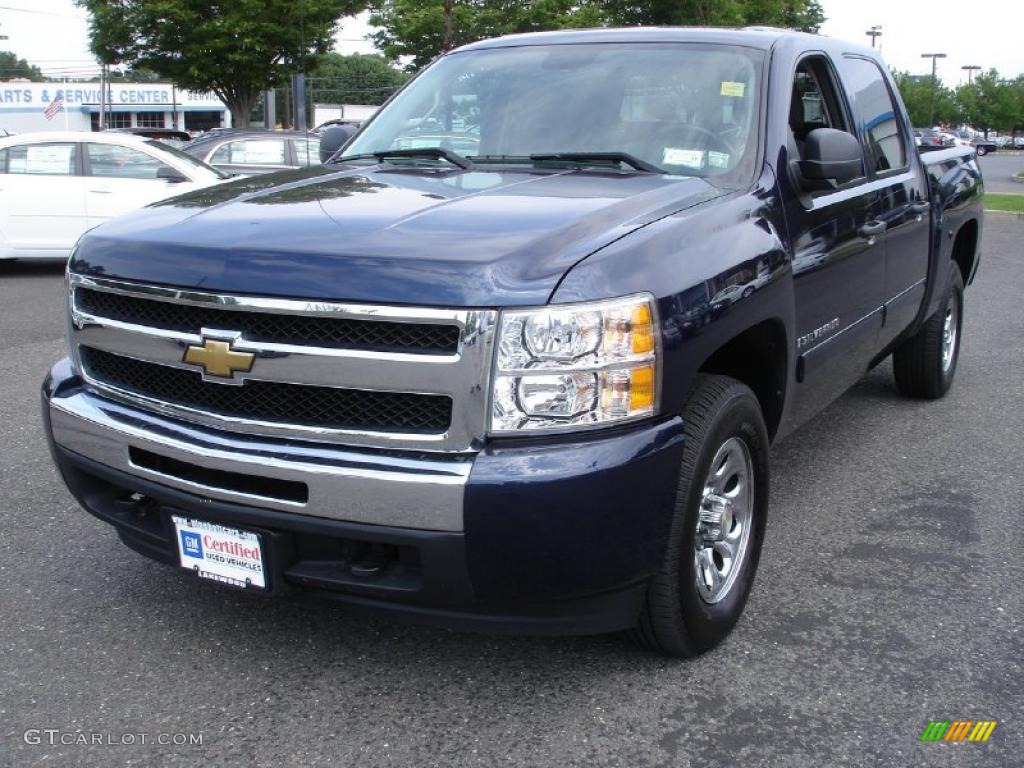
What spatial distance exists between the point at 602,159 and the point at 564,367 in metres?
1.32

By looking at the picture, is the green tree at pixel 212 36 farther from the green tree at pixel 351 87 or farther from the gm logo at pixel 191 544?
the gm logo at pixel 191 544

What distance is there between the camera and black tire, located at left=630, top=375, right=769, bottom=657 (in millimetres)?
2811

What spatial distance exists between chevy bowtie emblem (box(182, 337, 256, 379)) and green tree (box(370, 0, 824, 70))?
88.6 ft

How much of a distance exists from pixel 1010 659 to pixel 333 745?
2.00 metres

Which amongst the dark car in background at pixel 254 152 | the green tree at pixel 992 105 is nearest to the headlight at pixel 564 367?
the dark car in background at pixel 254 152

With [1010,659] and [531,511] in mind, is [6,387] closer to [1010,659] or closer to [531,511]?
[531,511]

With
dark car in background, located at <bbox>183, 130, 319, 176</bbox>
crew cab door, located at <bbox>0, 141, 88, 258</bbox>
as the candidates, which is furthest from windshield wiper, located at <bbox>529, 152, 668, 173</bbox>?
dark car in background, located at <bbox>183, 130, 319, 176</bbox>

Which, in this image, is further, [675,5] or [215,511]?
[675,5]

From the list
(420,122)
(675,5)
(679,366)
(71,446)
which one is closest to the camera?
(679,366)

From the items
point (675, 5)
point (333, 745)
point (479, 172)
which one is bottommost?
point (333, 745)

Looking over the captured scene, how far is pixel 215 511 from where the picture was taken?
2762 millimetres

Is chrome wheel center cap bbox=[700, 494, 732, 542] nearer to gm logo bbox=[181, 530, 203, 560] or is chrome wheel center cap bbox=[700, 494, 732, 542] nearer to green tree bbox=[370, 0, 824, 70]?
gm logo bbox=[181, 530, 203, 560]

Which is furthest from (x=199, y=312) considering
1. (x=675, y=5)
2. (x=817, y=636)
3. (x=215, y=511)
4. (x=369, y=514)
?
(x=675, y=5)

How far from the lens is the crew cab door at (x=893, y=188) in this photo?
462cm
